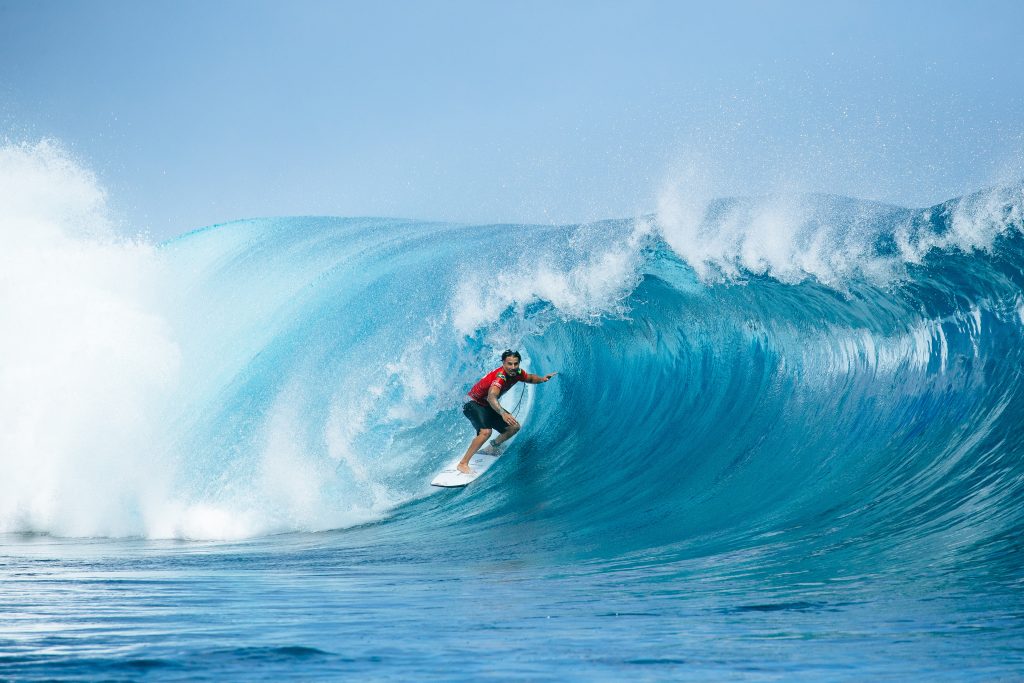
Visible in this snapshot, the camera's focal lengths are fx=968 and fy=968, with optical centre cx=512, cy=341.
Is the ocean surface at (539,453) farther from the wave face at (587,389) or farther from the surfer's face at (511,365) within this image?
the surfer's face at (511,365)

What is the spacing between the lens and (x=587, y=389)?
9656mm

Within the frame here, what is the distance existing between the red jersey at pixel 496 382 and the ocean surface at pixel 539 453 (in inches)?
28.5

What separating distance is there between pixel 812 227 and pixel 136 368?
6449 mm

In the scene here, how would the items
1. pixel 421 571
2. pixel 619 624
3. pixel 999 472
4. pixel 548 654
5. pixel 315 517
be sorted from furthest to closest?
1. pixel 315 517
2. pixel 999 472
3. pixel 421 571
4. pixel 619 624
5. pixel 548 654

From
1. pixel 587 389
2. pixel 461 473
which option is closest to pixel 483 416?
pixel 461 473

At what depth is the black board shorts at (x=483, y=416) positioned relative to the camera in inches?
311

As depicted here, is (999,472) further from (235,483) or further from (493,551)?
(235,483)

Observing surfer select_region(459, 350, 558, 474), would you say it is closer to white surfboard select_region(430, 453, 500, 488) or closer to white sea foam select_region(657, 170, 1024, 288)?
white surfboard select_region(430, 453, 500, 488)

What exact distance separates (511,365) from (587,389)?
2183 mm

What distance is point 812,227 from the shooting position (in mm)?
8453

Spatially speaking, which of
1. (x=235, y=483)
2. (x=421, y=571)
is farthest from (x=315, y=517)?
(x=421, y=571)

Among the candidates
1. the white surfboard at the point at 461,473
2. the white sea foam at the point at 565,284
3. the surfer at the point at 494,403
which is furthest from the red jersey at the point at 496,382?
the white sea foam at the point at 565,284

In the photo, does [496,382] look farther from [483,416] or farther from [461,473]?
[461,473]

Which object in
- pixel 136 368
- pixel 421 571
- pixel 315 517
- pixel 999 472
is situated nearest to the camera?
pixel 421 571
